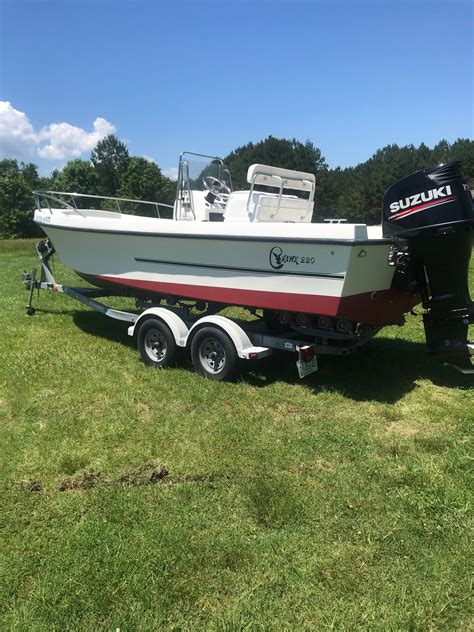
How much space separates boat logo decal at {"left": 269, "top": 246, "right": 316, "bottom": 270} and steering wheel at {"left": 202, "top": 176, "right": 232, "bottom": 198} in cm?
199

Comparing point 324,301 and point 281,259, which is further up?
point 281,259

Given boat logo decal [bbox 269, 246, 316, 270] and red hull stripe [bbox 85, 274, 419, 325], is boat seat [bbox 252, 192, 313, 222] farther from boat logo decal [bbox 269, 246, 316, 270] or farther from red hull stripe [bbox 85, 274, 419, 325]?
red hull stripe [bbox 85, 274, 419, 325]

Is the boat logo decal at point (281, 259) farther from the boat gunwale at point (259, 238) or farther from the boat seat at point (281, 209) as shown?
the boat seat at point (281, 209)

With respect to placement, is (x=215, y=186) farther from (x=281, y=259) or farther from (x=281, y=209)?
(x=281, y=259)

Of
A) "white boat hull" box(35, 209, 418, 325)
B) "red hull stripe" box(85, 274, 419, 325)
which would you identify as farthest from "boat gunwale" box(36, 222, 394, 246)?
"red hull stripe" box(85, 274, 419, 325)

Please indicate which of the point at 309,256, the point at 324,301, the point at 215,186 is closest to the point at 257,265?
the point at 309,256

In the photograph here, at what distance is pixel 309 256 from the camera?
434 centimetres

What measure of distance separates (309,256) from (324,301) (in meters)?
0.41

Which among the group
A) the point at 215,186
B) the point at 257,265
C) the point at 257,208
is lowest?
the point at 257,265

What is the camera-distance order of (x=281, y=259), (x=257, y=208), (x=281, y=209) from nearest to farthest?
(x=281, y=259), (x=257, y=208), (x=281, y=209)

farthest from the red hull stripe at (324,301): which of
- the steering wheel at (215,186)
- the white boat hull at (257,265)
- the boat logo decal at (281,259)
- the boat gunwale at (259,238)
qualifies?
the steering wheel at (215,186)

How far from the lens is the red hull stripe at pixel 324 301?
4.35 metres

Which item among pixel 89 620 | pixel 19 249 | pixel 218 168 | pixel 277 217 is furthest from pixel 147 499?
pixel 19 249

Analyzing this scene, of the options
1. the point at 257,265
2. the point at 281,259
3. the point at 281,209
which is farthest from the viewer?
the point at 281,209
